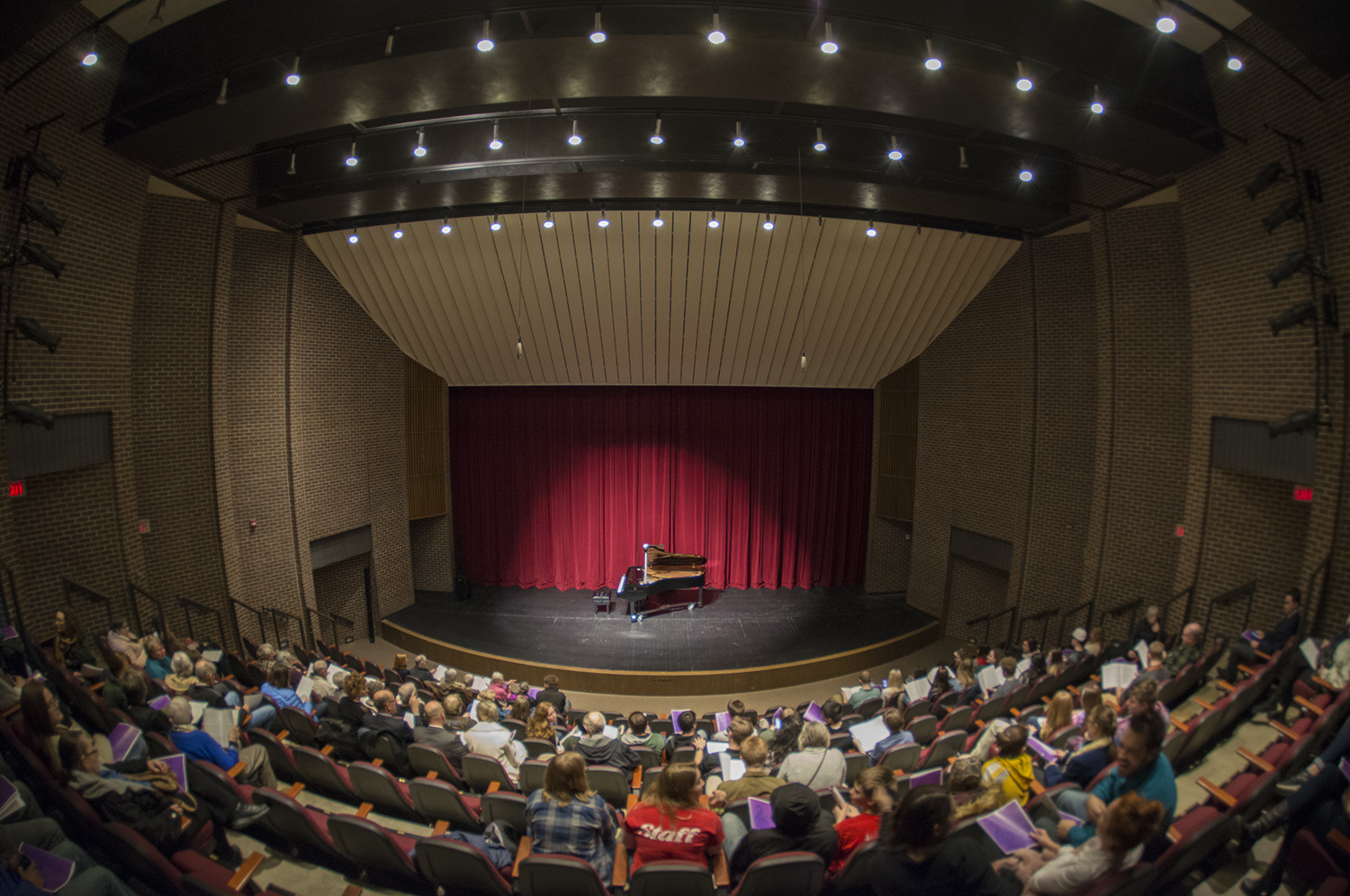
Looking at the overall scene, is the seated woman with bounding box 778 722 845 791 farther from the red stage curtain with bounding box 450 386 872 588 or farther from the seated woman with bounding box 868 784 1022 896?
the red stage curtain with bounding box 450 386 872 588

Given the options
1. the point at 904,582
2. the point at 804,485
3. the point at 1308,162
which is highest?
the point at 1308,162

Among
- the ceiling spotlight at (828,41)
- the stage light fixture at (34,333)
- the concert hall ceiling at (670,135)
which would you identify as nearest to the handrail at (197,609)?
the stage light fixture at (34,333)

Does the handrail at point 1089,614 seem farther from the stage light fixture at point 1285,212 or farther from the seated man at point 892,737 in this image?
the stage light fixture at point 1285,212

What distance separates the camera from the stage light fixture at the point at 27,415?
21.0ft

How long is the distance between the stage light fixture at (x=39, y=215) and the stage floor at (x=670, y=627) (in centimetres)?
830

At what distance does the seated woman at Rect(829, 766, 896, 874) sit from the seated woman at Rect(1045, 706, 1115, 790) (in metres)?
1.67

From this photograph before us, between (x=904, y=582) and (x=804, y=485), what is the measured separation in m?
3.22

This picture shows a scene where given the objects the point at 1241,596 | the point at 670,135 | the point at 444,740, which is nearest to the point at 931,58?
the point at 670,135

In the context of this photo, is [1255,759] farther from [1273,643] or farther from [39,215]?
[39,215]

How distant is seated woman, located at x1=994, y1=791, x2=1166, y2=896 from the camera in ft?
8.67

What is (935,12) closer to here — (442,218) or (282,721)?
(442,218)

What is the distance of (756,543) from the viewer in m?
15.5

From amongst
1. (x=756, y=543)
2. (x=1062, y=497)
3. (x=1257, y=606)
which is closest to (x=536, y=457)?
(x=756, y=543)

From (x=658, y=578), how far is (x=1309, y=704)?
33.2 ft
